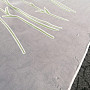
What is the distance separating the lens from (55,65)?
0.94 m

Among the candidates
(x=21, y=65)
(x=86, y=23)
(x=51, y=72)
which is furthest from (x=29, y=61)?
(x=86, y=23)

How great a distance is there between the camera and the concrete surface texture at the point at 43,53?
2.82 feet

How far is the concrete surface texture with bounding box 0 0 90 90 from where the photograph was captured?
860 millimetres

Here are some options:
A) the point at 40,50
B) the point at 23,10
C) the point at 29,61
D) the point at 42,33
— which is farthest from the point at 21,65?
the point at 23,10

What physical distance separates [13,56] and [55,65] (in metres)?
0.27

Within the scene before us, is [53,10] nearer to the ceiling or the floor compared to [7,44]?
nearer to the ceiling

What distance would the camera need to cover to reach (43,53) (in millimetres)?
1022

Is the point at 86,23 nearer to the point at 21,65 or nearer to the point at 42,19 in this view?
the point at 42,19

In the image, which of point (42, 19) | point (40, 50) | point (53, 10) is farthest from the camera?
point (53, 10)

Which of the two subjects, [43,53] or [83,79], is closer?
[83,79]

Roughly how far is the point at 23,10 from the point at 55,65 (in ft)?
2.21

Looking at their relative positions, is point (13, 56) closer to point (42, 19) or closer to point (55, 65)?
point (55, 65)

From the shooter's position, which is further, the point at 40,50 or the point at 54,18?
the point at 54,18

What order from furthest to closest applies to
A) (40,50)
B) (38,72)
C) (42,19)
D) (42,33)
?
1. (42,19)
2. (42,33)
3. (40,50)
4. (38,72)
